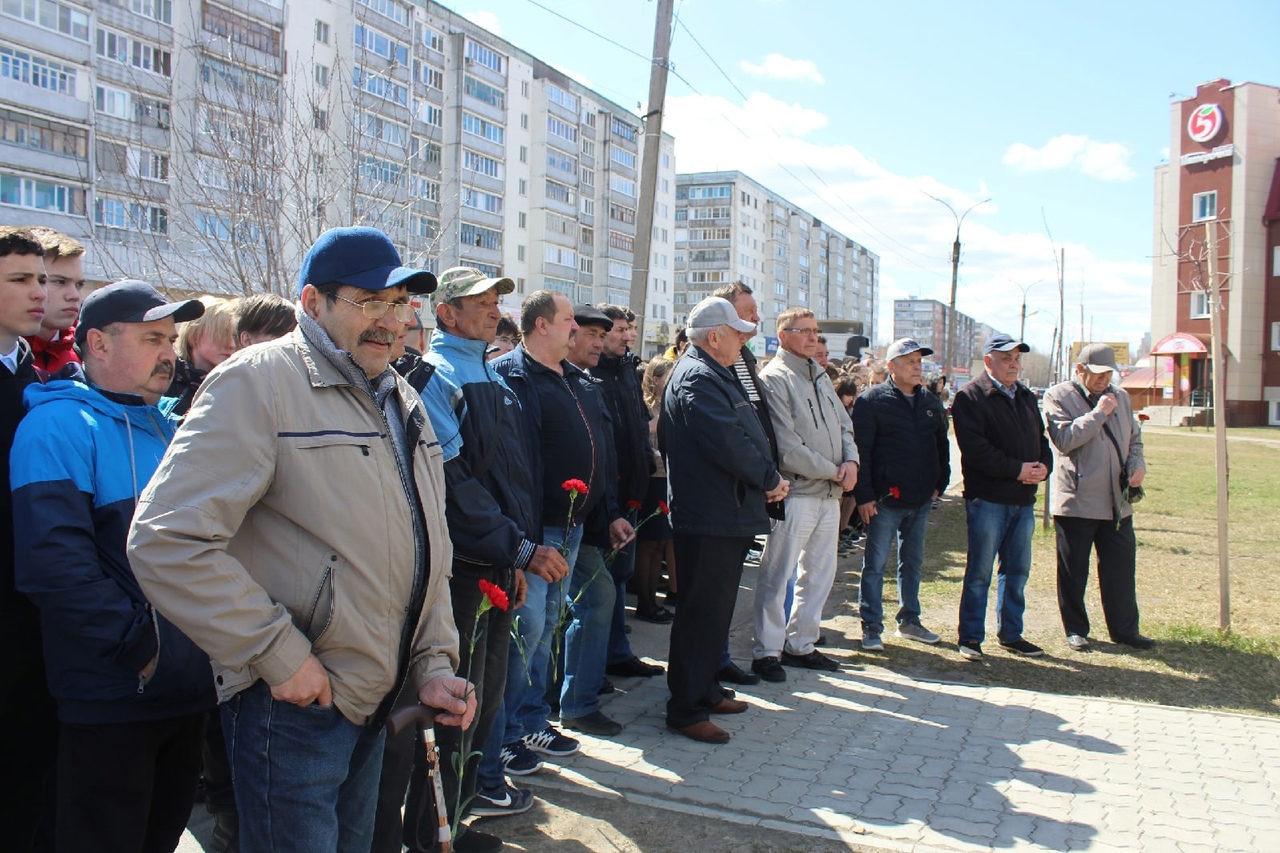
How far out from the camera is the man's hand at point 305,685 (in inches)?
Answer: 86.0

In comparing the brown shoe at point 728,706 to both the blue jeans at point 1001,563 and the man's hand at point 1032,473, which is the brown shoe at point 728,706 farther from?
the man's hand at point 1032,473

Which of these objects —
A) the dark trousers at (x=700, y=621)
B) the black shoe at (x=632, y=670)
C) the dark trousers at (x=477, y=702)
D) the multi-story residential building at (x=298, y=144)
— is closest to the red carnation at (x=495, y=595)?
the dark trousers at (x=477, y=702)

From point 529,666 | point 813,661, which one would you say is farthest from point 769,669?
point 529,666

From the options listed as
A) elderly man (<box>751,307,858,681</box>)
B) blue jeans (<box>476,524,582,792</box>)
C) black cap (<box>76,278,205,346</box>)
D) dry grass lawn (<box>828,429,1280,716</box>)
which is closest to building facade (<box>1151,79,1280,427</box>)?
dry grass lawn (<box>828,429,1280,716</box>)

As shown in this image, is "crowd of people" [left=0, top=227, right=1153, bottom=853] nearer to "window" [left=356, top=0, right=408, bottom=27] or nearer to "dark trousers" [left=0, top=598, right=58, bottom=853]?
"dark trousers" [left=0, top=598, right=58, bottom=853]

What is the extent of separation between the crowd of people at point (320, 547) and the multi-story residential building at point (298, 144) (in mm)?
5127

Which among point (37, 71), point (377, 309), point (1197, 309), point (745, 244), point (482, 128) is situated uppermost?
point (745, 244)

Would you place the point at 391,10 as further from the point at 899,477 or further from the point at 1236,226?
the point at 899,477

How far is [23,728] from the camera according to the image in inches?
117

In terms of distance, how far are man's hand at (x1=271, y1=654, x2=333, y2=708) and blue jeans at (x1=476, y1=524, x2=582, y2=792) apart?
1792 mm

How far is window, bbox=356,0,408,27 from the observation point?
43812mm

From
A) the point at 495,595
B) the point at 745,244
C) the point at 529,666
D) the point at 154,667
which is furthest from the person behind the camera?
the point at 745,244

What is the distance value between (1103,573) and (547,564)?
17.2 ft

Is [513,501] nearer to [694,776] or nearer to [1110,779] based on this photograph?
[694,776]
